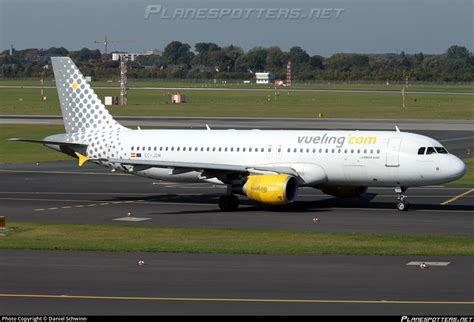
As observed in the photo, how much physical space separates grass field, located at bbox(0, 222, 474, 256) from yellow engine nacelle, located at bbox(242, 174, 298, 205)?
5647 millimetres

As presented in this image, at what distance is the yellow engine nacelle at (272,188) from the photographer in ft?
165

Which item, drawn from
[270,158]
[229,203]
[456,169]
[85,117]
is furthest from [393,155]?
[85,117]

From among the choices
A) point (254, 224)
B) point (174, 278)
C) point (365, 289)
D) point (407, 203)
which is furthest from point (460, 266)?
point (407, 203)

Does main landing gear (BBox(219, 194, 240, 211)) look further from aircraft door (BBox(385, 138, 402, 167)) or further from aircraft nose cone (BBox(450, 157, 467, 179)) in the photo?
aircraft nose cone (BBox(450, 157, 467, 179))

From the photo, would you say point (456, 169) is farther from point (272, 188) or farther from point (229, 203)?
point (229, 203)

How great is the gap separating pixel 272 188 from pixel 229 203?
135 inches

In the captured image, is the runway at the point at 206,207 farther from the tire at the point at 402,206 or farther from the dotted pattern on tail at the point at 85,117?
the dotted pattern on tail at the point at 85,117

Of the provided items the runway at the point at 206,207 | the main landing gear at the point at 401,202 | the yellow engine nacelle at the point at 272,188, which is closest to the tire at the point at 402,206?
the main landing gear at the point at 401,202

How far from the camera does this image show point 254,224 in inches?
1866

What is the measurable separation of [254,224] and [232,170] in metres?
5.63

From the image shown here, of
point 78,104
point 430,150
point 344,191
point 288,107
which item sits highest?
point 78,104

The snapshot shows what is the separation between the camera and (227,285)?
31.2 metres

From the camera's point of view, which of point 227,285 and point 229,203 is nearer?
point 227,285

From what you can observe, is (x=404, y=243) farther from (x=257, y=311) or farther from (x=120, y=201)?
(x=120, y=201)
